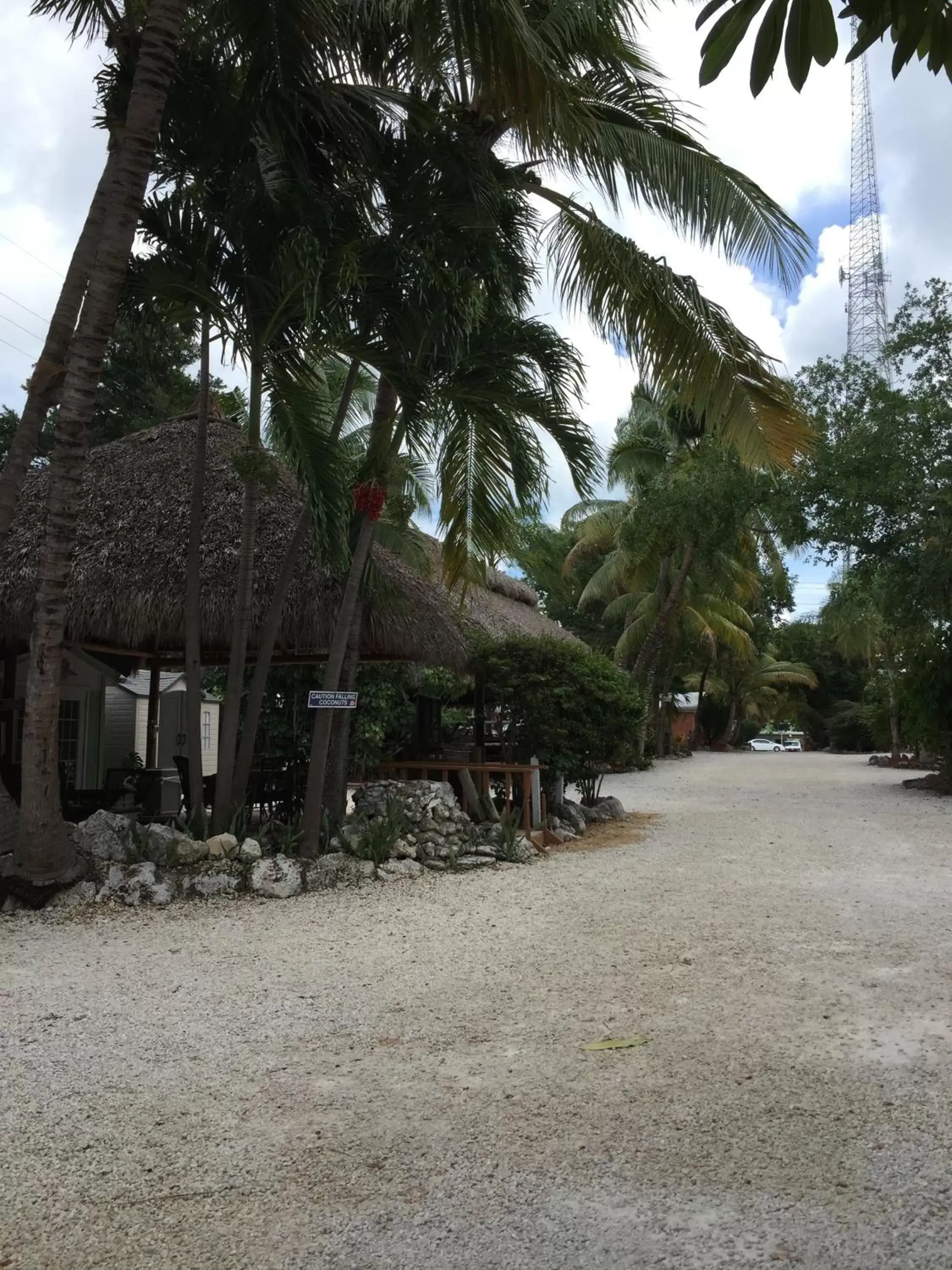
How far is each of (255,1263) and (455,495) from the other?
25.4 ft

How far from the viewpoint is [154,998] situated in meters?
5.25

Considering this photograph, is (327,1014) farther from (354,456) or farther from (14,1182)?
(354,456)

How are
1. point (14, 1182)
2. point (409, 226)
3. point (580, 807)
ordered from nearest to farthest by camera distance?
1. point (14, 1182)
2. point (409, 226)
3. point (580, 807)

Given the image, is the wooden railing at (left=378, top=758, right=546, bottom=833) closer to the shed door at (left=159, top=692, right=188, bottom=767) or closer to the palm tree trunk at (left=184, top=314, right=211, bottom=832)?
the palm tree trunk at (left=184, top=314, right=211, bottom=832)

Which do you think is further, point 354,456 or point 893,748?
point 893,748

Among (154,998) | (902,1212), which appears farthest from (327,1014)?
(902,1212)

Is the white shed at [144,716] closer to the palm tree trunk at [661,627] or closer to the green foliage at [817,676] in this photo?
the palm tree trunk at [661,627]

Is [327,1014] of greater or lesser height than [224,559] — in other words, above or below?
below

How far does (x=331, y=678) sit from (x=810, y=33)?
23.6 feet

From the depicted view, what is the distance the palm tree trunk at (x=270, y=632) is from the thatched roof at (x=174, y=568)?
46cm

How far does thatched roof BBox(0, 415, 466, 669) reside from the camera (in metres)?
9.09

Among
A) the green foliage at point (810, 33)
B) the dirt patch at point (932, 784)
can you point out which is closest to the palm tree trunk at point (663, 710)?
the dirt patch at point (932, 784)

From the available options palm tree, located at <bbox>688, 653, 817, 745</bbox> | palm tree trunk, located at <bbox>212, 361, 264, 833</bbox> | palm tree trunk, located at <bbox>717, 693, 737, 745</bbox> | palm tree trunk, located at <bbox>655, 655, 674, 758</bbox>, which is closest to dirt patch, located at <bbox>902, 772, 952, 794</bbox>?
palm tree trunk, located at <bbox>655, 655, 674, 758</bbox>

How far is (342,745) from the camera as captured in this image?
953 centimetres
